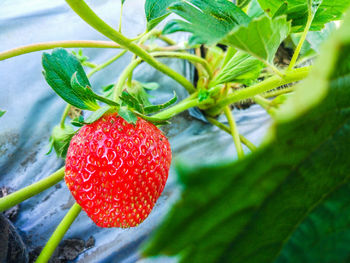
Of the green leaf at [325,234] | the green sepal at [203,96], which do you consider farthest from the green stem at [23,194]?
the green leaf at [325,234]

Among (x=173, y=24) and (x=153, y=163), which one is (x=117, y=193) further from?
(x=173, y=24)

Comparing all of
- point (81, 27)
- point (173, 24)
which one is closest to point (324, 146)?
point (173, 24)

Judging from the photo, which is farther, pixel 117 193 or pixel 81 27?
Answer: pixel 81 27

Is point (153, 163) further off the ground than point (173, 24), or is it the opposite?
point (173, 24)

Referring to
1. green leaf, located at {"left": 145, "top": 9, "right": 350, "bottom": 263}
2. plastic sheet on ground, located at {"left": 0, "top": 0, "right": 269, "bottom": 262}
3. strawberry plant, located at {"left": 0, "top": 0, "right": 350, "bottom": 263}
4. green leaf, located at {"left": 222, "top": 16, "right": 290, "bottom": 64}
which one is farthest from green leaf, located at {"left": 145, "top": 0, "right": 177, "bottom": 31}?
plastic sheet on ground, located at {"left": 0, "top": 0, "right": 269, "bottom": 262}

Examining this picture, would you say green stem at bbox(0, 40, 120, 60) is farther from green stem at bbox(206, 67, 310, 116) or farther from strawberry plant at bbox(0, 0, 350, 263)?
green stem at bbox(206, 67, 310, 116)

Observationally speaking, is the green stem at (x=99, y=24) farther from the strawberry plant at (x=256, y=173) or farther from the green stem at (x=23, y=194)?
the green stem at (x=23, y=194)
